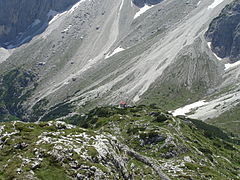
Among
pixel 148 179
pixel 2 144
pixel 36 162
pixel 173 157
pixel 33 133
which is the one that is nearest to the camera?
pixel 36 162

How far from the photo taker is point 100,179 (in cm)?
4200

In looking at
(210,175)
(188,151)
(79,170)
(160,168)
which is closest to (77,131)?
(79,170)

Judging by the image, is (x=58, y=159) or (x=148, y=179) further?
(x=148, y=179)

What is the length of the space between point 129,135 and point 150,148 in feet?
35.3

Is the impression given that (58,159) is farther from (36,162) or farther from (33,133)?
(33,133)

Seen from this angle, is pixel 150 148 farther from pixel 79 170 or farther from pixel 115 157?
pixel 79 170

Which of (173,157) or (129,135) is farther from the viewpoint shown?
(129,135)

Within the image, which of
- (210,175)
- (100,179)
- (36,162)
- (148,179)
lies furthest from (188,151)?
(36,162)

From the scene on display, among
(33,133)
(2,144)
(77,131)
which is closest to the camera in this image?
(2,144)

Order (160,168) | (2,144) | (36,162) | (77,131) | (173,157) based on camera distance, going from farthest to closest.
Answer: (173,157) → (160,168) → (77,131) → (2,144) → (36,162)

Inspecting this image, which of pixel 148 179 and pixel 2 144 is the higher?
pixel 2 144

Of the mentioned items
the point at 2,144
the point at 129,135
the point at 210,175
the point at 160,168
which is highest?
the point at 129,135

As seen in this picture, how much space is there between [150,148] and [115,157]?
34.0 m

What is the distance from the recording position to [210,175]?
6738 centimetres
